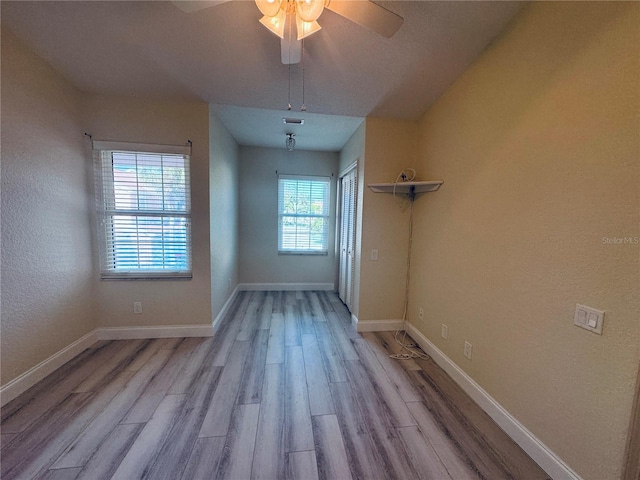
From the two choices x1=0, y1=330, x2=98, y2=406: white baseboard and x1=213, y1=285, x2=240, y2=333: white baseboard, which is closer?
x1=0, y1=330, x2=98, y2=406: white baseboard

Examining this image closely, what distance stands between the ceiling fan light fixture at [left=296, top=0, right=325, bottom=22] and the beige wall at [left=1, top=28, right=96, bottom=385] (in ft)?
6.75

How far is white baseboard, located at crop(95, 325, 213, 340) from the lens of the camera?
2.53 m

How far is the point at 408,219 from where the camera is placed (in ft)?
9.27

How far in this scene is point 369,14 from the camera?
4.17 ft

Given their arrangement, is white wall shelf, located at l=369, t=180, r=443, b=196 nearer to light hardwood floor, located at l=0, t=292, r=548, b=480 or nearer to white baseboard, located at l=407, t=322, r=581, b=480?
white baseboard, located at l=407, t=322, r=581, b=480

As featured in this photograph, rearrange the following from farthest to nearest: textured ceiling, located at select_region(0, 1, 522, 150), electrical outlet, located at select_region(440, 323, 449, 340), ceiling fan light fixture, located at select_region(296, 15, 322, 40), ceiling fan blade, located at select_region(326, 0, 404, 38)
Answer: electrical outlet, located at select_region(440, 323, 449, 340) → textured ceiling, located at select_region(0, 1, 522, 150) → ceiling fan light fixture, located at select_region(296, 15, 322, 40) → ceiling fan blade, located at select_region(326, 0, 404, 38)

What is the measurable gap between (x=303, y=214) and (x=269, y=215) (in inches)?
24.5

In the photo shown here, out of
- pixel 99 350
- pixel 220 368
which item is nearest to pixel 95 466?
pixel 220 368

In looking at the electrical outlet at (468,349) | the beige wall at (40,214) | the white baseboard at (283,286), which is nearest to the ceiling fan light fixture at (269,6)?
the beige wall at (40,214)

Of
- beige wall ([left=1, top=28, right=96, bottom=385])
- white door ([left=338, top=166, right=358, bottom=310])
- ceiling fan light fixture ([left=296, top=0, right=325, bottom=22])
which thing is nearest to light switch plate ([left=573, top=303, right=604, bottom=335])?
ceiling fan light fixture ([left=296, top=0, right=325, bottom=22])

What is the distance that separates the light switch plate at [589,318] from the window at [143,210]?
9.98 ft

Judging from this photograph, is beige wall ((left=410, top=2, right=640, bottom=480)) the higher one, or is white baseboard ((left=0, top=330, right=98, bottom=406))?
beige wall ((left=410, top=2, right=640, bottom=480))

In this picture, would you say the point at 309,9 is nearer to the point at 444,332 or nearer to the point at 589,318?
the point at 589,318

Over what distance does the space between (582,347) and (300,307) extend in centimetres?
298
